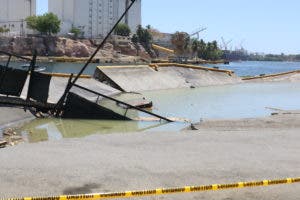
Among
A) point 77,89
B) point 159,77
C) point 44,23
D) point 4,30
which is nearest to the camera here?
point 77,89

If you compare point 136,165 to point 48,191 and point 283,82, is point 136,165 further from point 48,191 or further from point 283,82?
point 283,82

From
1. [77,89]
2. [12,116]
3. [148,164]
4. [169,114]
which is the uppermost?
[148,164]

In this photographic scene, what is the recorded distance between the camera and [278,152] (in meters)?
13.1

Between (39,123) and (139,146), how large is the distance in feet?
33.1

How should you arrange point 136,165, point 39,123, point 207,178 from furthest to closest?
1. point 39,123
2. point 136,165
3. point 207,178

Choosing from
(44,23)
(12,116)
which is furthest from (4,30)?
(12,116)

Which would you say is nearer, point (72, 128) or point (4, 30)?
point (72, 128)

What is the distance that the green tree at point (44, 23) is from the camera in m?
193

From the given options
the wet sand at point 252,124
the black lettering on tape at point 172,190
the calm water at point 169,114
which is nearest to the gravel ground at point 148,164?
the black lettering on tape at point 172,190

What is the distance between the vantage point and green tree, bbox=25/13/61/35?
193m

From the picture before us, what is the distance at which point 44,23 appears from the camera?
635ft

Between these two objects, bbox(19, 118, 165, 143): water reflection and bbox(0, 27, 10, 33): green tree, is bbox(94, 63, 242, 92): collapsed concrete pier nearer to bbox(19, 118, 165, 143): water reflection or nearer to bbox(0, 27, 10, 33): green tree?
bbox(19, 118, 165, 143): water reflection

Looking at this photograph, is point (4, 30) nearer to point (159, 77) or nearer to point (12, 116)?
point (159, 77)

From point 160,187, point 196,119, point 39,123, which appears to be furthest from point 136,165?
point 196,119
